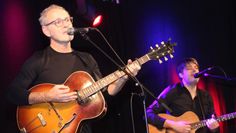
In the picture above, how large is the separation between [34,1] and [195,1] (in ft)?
8.74

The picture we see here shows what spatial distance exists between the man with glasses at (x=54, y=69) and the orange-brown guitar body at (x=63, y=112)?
0.06 meters

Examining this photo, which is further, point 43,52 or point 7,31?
point 7,31

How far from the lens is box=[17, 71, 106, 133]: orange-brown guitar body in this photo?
3654 millimetres

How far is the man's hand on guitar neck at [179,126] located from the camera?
18.0ft

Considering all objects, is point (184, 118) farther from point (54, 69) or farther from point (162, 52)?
point (54, 69)

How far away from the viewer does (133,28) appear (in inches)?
242

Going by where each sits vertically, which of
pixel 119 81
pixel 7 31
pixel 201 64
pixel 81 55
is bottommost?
pixel 201 64

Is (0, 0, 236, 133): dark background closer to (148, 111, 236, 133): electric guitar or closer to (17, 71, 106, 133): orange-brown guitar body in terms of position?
(148, 111, 236, 133): electric guitar

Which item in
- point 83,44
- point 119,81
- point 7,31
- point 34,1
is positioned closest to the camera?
point 119,81

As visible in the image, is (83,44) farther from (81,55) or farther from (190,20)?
(190,20)

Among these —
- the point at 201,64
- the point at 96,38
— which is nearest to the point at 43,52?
the point at 96,38

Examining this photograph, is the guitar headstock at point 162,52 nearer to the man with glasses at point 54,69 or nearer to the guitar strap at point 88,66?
the man with glasses at point 54,69

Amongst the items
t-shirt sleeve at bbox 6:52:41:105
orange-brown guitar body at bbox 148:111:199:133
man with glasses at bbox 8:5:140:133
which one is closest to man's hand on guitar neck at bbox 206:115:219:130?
orange-brown guitar body at bbox 148:111:199:133

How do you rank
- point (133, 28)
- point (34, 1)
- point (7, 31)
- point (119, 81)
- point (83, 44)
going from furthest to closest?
point (133, 28)
point (83, 44)
point (34, 1)
point (7, 31)
point (119, 81)
